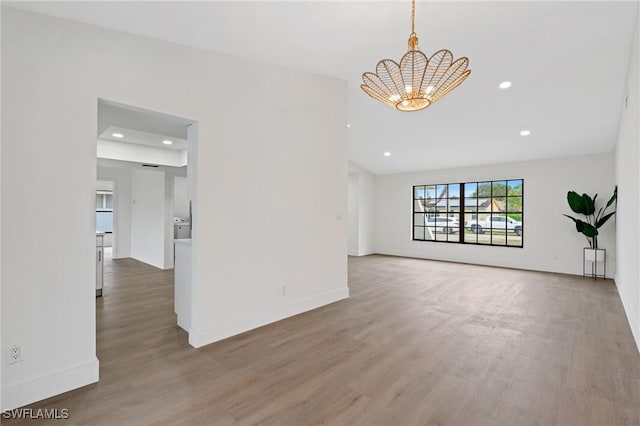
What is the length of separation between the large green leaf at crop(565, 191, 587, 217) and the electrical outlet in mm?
7921

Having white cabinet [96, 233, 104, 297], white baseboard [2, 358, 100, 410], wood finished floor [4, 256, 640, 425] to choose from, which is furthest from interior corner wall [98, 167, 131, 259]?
white baseboard [2, 358, 100, 410]

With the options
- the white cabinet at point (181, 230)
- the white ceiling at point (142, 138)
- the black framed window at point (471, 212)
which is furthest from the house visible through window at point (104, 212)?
the black framed window at point (471, 212)

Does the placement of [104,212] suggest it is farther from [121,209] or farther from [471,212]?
[471,212]

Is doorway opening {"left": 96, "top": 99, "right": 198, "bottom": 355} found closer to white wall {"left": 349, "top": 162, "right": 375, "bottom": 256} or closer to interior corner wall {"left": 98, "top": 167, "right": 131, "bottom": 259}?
interior corner wall {"left": 98, "top": 167, "right": 131, "bottom": 259}

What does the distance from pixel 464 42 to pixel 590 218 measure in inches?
203

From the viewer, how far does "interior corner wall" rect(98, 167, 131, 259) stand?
7.96 m

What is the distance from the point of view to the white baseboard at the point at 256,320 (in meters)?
2.82

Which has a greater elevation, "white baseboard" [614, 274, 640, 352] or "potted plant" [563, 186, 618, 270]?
"potted plant" [563, 186, 618, 270]

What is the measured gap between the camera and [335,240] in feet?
13.8

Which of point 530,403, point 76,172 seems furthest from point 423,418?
point 76,172

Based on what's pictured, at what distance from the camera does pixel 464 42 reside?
3123mm

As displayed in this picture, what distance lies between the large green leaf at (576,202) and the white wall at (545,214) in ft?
1.40

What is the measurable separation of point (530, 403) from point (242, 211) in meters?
2.79

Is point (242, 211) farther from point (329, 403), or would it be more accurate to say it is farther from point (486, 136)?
point (486, 136)
